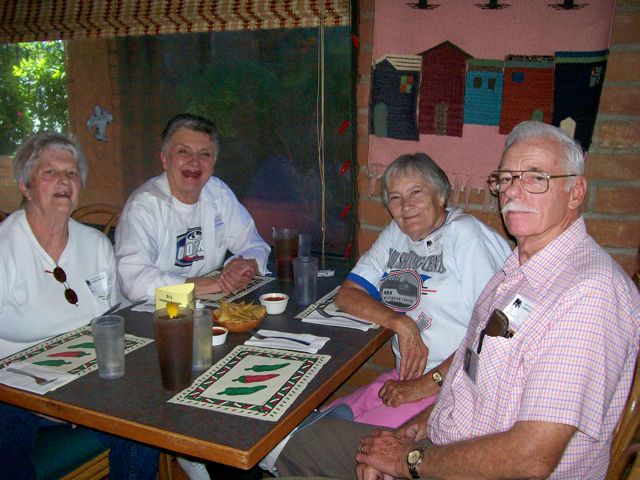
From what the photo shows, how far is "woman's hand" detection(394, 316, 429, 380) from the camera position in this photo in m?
1.82

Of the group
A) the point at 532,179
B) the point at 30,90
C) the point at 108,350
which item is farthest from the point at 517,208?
the point at 30,90

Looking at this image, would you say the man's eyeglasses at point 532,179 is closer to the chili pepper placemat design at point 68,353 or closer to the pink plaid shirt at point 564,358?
the pink plaid shirt at point 564,358

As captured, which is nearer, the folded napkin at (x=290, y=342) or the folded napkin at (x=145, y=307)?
the folded napkin at (x=290, y=342)

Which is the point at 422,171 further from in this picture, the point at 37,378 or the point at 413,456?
the point at 37,378

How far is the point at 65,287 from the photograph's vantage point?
1.86 meters

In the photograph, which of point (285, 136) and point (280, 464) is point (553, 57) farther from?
point (280, 464)

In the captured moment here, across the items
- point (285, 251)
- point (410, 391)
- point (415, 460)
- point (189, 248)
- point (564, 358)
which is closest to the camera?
point (564, 358)

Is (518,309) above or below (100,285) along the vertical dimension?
above

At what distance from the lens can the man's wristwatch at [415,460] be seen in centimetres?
133

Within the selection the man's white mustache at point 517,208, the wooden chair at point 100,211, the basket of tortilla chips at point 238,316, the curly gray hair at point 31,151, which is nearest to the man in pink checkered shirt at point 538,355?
the man's white mustache at point 517,208

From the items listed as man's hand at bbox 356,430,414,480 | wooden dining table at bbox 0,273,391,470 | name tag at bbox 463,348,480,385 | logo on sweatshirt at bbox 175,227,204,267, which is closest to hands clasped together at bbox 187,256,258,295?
logo on sweatshirt at bbox 175,227,204,267

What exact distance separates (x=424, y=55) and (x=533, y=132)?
110 cm

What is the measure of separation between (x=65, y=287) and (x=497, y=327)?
1385 mm

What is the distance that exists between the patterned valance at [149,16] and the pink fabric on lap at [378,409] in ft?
5.17
